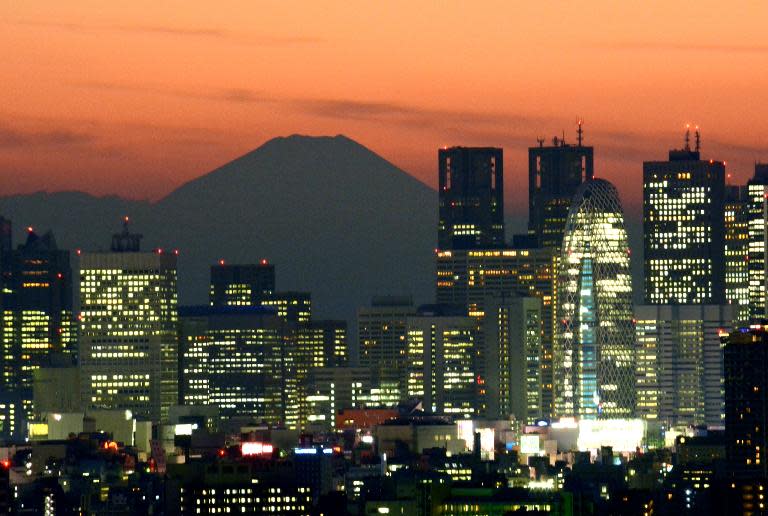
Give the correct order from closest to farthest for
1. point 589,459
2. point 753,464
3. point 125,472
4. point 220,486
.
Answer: point 220,486 → point 753,464 → point 125,472 → point 589,459

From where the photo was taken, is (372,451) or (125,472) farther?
(372,451)

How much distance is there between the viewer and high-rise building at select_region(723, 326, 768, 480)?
168 meters

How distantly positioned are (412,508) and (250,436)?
164ft

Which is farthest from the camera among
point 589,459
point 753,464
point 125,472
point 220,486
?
point 589,459

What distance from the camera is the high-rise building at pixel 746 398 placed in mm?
168375

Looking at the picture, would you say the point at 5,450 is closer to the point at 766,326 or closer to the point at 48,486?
the point at 48,486

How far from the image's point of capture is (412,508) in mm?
148375

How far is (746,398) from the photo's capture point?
17025 cm

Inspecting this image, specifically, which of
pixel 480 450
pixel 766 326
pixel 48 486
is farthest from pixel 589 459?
pixel 48 486

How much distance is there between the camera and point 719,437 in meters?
190

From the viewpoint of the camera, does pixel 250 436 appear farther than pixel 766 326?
Yes

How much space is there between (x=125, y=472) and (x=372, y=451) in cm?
2208

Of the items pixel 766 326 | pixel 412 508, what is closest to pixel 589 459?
pixel 766 326

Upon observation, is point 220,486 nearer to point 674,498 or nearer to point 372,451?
point 674,498
